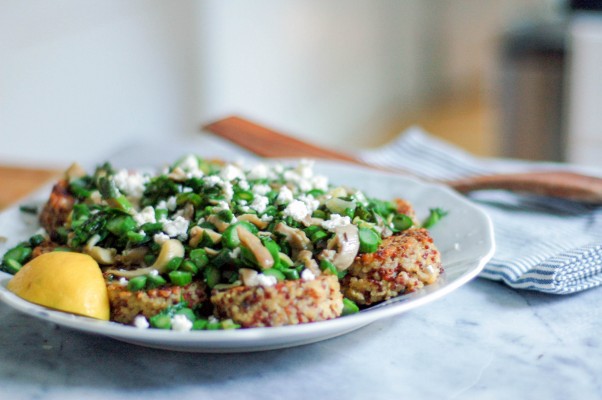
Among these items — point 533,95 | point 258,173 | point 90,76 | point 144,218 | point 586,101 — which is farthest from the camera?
point 533,95

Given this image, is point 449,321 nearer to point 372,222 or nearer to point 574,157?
point 372,222

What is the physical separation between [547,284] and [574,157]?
2381 mm

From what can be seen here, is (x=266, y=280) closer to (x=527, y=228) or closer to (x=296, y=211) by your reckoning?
(x=296, y=211)

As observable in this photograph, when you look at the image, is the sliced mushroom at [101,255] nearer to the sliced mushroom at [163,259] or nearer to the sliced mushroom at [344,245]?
the sliced mushroom at [163,259]

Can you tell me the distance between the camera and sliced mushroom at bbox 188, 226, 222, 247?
3.61ft

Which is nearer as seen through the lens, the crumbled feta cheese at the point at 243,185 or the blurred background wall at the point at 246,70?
the crumbled feta cheese at the point at 243,185

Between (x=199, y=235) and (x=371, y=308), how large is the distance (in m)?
0.27

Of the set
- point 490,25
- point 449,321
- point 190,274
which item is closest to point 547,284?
point 449,321

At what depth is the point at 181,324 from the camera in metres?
0.97

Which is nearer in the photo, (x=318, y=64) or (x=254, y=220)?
(x=254, y=220)

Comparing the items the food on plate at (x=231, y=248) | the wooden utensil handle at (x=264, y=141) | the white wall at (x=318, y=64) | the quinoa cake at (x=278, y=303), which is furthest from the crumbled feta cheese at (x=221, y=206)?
the white wall at (x=318, y=64)

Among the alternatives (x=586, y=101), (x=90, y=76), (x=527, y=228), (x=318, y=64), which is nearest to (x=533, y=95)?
(x=586, y=101)

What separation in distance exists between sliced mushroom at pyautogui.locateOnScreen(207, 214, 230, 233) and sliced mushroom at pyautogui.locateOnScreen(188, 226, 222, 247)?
0.02 meters

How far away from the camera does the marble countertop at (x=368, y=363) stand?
0.98 meters
